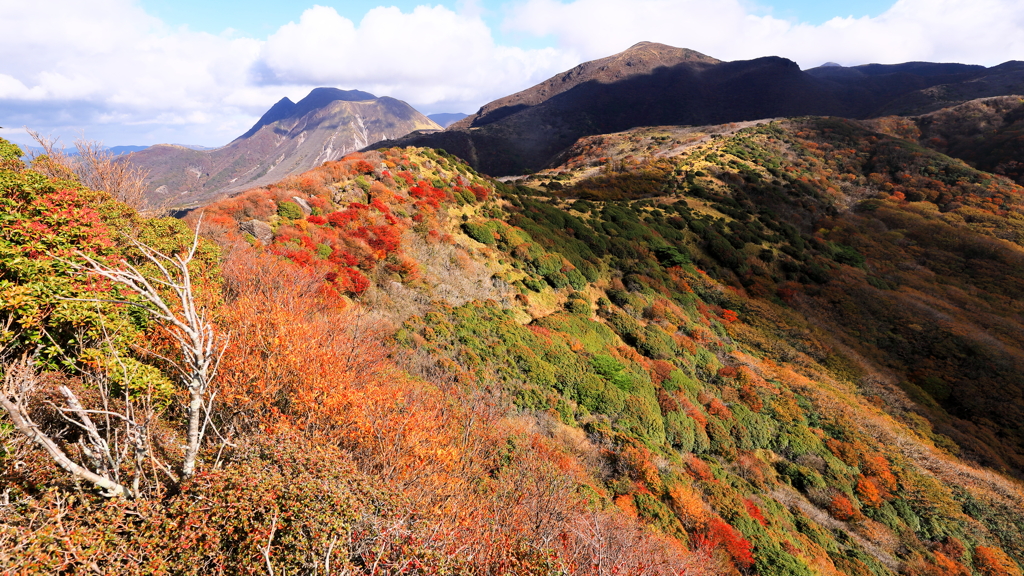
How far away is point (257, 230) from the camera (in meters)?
19.0

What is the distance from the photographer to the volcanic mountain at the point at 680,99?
454ft

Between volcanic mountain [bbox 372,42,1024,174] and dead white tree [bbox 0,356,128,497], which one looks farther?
volcanic mountain [bbox 372,42,1024,174]

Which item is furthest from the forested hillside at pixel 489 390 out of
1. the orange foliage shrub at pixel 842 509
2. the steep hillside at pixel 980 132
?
the steep hillside at pixel 980 132

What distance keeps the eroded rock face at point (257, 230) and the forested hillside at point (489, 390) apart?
12 cm

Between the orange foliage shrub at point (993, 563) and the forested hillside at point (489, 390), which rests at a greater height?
the forested hillside at point (489, 390)

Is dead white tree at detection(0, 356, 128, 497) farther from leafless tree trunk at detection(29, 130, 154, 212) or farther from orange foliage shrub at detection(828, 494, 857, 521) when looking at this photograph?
orange foliage shrub at detection(828, 494, 857, 521)

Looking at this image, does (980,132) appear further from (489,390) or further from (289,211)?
(289,211)

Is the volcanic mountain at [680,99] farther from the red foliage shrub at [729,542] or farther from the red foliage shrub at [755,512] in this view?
the red foliage shrub at [729,542]

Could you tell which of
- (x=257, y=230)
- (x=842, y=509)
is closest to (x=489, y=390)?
(x=257, y=230)

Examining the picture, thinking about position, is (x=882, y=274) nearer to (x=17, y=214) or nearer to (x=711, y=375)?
(x=711, y=375)

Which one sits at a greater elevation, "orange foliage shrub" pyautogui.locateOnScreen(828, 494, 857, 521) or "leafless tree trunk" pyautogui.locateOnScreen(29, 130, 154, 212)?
"leafless tree trunk" pyautogui.locateOnScreen(29, 130, 154, 212)

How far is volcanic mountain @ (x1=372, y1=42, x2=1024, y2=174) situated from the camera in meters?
138

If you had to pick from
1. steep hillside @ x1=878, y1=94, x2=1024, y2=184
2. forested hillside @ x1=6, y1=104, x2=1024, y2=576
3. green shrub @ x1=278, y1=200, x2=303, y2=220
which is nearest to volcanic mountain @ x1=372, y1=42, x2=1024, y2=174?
steep hillside @ x1=878, y1=94, x2=1024, y2=184

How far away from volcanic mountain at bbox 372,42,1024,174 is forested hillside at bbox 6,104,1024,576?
354ft
